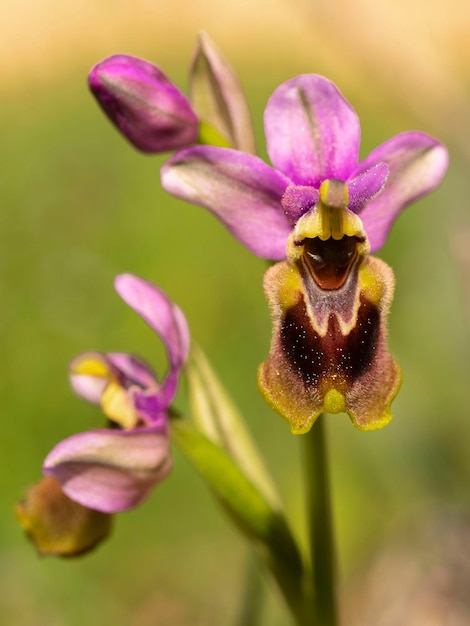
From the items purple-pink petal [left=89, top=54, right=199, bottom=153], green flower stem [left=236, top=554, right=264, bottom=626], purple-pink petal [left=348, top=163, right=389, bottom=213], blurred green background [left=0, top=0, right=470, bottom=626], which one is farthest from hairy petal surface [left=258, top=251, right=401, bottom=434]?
blurred green background [left=0, top=0, right=470, bottom=626]

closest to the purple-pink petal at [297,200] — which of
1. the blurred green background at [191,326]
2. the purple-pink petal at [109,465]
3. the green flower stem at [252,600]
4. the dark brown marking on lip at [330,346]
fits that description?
the dark brown marking on lip at [330,346]

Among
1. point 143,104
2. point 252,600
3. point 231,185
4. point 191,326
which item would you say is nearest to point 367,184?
point 231,185

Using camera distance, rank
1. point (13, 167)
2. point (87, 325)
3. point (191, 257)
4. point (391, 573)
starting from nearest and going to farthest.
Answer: point (391, 573)
point (87, 325)
point (191, 257)
point (13, 167)

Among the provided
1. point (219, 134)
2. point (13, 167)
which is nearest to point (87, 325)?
point (13, 167)

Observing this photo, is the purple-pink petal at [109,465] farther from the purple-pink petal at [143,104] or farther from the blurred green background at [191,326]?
the blurred green background at [191,326]

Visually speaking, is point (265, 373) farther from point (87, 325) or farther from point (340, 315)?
point (87, 325)

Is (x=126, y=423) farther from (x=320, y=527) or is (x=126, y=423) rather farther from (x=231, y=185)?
(x=231, y=185)

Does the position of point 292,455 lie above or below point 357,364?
below
